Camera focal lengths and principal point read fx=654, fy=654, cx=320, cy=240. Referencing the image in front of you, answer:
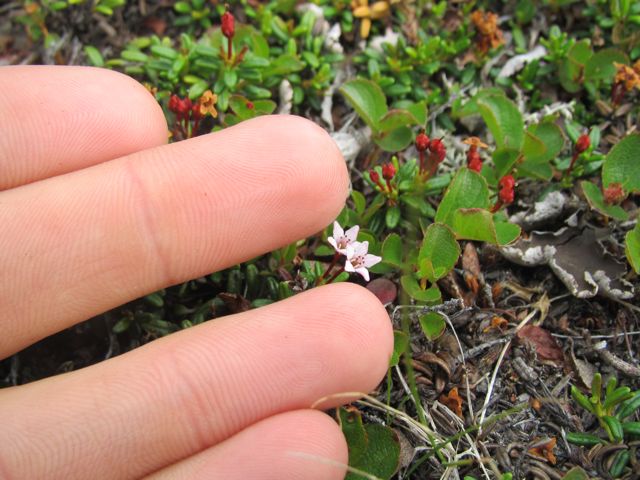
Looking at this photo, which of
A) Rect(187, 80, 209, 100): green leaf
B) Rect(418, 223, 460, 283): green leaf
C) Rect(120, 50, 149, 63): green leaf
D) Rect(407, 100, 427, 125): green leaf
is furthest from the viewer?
Rect(120, 50, 149, 63): green leaf

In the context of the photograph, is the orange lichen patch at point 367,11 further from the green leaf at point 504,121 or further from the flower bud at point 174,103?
the flower bud at point 174,103

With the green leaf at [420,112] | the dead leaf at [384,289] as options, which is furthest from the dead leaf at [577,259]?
the green leaf at [420,112]

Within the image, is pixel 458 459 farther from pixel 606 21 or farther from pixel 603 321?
pixel 606 21

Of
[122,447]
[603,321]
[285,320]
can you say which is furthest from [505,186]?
[122,447]

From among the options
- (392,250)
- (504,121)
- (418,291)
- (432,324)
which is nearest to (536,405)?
(432,324)

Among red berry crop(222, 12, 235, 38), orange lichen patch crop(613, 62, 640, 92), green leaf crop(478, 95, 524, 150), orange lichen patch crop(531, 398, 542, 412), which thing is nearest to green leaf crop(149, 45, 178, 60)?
red berry crop(222, 12, 235, 38)

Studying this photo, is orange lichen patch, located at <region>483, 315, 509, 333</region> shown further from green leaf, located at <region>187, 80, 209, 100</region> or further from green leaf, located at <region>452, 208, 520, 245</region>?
green leaf, located at <region>187, 80, 209, 100</region>

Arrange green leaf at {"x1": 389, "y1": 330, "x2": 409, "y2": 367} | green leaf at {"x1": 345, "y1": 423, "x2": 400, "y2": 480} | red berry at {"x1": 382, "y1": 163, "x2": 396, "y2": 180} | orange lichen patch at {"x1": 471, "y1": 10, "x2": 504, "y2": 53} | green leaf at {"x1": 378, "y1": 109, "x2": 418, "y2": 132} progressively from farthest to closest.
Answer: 1. orange lichen patch at {"x1": 471, "y1": 10, "x2": 504, "y2": 53}
2. green leaf at {"x1": 378, "y1": 109, "x2": 418, "y2": 132}
3. red berry at {"x1": 382, "y1": 163, "x2": 396, "y2": 180}
4. green leaf at {"x1": 389, "y1": 330, "x2": 409, "y2": 367}
5. green leaf at {"x1": 345, "y1": 423, "x2": 400, "y2": 480}
